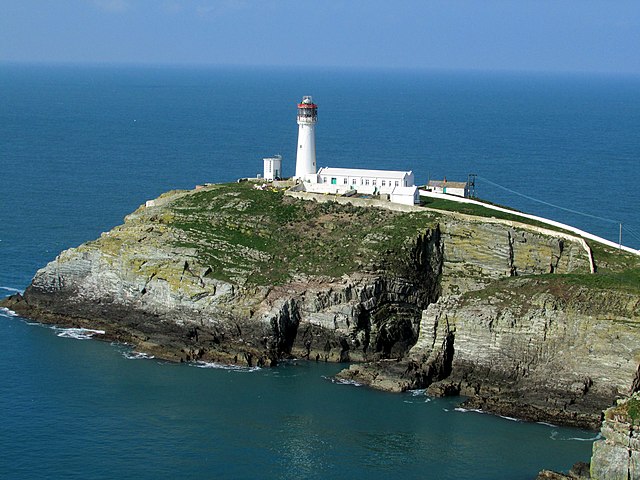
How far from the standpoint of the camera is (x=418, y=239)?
66.8m

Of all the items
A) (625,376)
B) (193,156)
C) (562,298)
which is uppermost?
(193,156)

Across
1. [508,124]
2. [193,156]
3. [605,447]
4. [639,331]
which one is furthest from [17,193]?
[508,124]

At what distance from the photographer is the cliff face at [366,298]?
56.2 metres

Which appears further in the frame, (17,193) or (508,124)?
(508,124)

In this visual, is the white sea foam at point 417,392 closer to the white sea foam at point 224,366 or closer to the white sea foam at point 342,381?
the white sea foam at point 342,381

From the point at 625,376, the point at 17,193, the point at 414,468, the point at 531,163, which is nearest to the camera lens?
the point at 414,468

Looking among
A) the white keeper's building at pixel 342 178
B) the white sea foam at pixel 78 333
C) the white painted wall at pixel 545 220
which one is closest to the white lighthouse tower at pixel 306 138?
the white keeper's building at pixel 342 178

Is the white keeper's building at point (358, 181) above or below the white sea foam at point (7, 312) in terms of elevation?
above

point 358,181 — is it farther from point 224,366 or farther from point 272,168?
point 224,366

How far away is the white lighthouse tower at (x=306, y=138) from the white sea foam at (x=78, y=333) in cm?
2071

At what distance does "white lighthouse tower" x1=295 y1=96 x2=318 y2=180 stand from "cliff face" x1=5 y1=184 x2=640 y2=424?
633 cm

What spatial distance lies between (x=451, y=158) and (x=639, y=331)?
259ft

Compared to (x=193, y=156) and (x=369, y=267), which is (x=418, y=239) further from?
(x=193, y=156)

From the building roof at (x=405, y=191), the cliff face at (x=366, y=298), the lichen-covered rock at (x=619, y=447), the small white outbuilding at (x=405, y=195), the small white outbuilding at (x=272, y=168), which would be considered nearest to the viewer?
the lichen-covered rock at (x=619, y=447)
